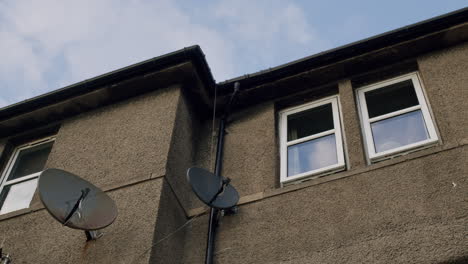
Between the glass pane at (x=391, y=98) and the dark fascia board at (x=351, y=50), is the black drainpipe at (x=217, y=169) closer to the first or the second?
the dark fascia board at (x=351, y=50)

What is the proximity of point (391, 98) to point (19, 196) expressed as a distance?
5508 mm

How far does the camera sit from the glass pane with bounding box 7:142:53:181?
934 centimetres

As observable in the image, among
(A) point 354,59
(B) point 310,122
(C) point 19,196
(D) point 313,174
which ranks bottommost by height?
(D) point 313,174

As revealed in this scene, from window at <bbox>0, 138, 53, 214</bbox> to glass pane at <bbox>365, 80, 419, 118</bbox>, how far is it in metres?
4.95

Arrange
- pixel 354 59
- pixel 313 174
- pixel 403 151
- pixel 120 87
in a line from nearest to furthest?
1. pixel 403 151
2. pixel 313 174
3. pixel 354 59
4. pixel 120 87

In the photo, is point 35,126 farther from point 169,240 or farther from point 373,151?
point 373,151

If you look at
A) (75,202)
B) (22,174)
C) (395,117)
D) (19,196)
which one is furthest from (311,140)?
(22,174)

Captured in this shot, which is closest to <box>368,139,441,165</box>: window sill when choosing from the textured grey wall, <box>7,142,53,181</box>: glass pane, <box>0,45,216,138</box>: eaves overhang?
the textured grey wall

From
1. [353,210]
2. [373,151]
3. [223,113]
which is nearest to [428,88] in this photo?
[373,151]

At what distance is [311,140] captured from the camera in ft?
27.6

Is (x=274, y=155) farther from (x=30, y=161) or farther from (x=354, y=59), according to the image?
(x=30, y=161)

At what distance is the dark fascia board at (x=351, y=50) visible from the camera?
857cm

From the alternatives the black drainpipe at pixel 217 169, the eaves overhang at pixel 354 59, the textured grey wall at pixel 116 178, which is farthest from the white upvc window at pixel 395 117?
the textured grey wall at pixel 116 178

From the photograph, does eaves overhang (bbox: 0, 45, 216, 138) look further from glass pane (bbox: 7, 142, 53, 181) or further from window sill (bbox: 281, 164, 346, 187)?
window sill (bbox: 281, 164, 346, 187)
